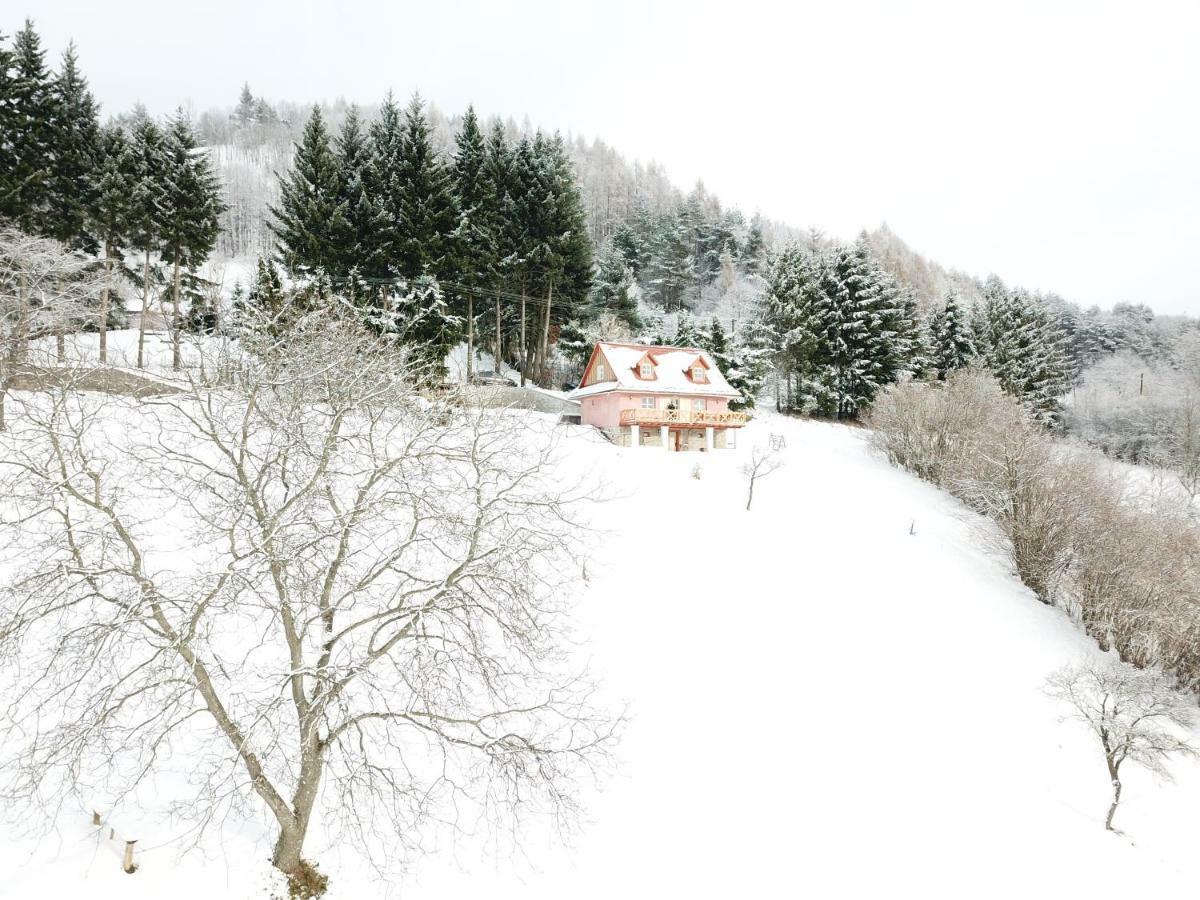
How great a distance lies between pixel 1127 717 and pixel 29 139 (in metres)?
41.1

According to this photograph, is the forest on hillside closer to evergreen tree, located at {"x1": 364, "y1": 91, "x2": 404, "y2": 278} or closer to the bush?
evergreen tree, located at {"x1": 364, "y1": 91, "x2": 404, "y2": 278}

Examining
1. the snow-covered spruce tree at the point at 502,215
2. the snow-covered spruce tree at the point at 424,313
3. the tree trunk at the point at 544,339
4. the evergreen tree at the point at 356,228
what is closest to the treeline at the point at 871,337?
the tree trunk at the point at 544,339

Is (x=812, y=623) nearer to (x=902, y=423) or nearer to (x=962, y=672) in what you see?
(x=962, y=672)

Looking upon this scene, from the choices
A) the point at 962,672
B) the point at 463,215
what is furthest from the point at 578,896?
the point at 463,215

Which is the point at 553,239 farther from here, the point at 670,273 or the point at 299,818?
the point at 299,818

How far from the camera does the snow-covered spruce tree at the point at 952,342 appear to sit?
44.8 m

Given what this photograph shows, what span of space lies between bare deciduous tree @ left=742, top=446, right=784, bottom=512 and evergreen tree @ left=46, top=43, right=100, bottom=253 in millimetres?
28864

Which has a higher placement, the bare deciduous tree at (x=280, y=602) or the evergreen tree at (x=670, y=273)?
the evergreen tree at (x=670, y=273)

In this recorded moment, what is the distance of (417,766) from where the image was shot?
35.1 ft

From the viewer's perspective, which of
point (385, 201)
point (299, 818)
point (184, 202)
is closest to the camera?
point (299, 818)

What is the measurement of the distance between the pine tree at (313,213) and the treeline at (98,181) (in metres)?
3.79

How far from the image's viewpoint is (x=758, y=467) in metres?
26.9

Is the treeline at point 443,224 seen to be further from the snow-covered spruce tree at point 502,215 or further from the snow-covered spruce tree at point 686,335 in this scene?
the snow-covered spruce tree at point 686,335

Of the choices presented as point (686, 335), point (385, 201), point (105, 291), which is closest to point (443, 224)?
point (385, 201)
